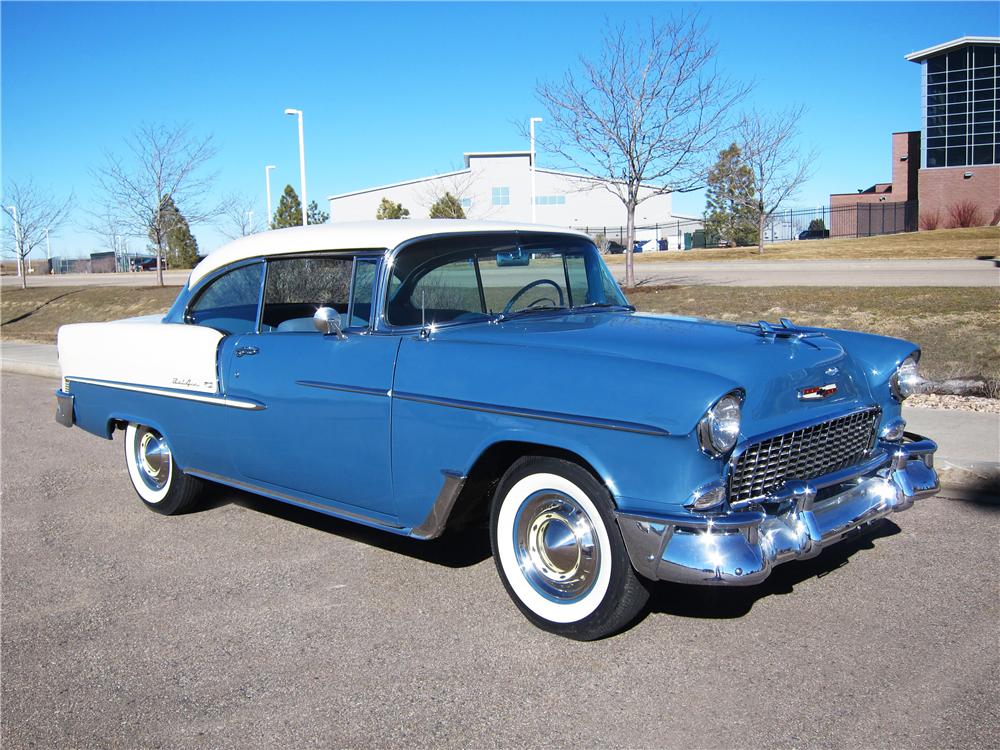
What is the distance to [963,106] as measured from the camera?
4053cm

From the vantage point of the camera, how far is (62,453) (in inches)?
295

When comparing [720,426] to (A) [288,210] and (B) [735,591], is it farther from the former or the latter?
(A) [288,210]

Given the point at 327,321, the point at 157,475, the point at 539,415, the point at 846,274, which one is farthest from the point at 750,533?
the point at 846,274

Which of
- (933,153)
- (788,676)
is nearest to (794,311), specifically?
(788,676)

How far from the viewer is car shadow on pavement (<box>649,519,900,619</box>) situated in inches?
152

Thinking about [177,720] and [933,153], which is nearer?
[177,720]

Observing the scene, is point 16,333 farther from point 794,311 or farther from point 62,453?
point 794,311

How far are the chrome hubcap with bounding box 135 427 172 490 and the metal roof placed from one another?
42.8m

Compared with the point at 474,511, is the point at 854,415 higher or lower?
higher

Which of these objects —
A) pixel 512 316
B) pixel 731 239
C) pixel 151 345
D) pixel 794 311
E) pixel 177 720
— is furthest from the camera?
pixel 731 239

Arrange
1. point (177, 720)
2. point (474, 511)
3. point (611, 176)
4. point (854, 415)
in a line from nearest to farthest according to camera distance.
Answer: point (177, 720) → point (854, 415) → point (474, 511) → point (611, 176)

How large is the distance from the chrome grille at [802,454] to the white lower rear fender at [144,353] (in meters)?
2.87

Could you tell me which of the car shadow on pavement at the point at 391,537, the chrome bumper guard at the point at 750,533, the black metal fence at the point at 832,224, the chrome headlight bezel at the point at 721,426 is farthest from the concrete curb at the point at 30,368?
the black metal fence at the point at 832,224

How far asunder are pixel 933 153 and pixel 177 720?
4560cm
